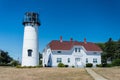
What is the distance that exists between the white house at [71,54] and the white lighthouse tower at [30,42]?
6433mm

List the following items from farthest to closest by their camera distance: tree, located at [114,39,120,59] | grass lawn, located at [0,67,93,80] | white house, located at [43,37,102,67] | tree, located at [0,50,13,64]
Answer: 1. tree, located at [0,50,13,64]
2. tree, located at [114,39,120,59]
3. white house, located at [43,37,102,67]
4. grass lawn, located at [0,67,93,80]

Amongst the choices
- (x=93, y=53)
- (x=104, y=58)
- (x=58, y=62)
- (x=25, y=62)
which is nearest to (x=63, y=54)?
(x=58, y=62)

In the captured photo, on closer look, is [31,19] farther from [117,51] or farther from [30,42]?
[117,51]

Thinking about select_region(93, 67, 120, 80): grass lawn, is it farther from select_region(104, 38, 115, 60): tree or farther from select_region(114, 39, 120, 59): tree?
select_region(104, 38, 115, 60): tree

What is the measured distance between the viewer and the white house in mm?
48125

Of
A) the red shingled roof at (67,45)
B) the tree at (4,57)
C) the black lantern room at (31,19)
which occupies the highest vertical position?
the black lantern room at (31,19)

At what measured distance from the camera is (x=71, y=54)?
1937 inches

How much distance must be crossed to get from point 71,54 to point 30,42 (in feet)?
35.8

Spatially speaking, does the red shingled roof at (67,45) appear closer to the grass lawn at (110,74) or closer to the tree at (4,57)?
the grass lawn at (110,74)

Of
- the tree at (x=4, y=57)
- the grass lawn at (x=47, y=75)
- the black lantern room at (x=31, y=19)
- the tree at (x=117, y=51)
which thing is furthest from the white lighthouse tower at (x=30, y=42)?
the tree at (x=117, y=51)

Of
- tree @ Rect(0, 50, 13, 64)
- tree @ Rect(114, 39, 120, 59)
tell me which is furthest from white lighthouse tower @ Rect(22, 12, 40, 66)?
tree @ Rect(114, 39, 120, 59)

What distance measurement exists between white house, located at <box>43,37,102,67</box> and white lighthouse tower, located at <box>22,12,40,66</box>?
6.43 m

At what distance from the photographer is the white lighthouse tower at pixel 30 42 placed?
41719 millimetres

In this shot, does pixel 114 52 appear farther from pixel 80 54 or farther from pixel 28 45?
pixel 28 45
